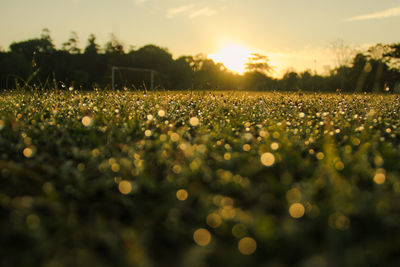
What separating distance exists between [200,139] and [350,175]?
1.47 m

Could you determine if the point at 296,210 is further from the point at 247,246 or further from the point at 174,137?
the point at 174,137

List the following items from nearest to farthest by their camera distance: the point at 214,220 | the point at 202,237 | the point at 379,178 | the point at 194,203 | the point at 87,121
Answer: the point at 202,237 < the point at 214,220 < the point at 194,203 < the point at 379,178 < the point at 87,121

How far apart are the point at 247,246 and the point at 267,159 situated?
1.28 metres

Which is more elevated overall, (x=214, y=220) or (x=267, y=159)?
(x=267, y=159)

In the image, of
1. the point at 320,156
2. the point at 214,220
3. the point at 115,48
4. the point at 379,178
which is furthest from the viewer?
the point at 115,48

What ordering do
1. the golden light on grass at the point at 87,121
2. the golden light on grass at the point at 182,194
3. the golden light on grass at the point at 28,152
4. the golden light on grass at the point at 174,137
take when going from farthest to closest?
the golden light on grass at the point at 87,121, the golden light on grass at the point at 174,137, the golden light on grass at the point at 28,152, the golden light on grass at the point at 182,194

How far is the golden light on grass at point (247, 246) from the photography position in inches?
60.0

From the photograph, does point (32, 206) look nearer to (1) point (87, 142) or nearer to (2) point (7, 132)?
(1) point (87, 142)

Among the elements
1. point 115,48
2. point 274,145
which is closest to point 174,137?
point 274,145

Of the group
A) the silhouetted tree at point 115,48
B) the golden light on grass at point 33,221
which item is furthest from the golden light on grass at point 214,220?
the silhouetted tree at point 115,48

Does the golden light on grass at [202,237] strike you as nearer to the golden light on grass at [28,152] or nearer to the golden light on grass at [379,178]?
the golden light on grass at [379,178]

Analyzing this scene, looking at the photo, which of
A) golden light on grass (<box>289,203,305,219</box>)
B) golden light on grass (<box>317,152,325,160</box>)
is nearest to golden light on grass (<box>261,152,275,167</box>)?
golden light on grass (<box>317,152,325,160</box>)

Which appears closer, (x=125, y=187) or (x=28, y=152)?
(x=125, y=187)

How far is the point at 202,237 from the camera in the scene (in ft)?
5.50
